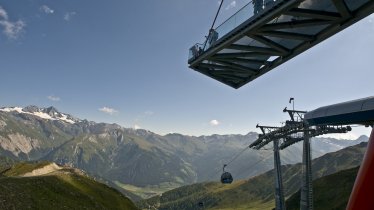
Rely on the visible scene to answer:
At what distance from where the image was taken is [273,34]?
19.0 m

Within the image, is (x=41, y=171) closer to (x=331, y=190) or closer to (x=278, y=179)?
(x=331, y=190)

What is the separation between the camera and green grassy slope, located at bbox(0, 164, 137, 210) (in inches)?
2825

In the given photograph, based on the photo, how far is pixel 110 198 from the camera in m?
112

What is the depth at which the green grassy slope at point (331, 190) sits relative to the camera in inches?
4614

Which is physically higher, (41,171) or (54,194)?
(41,171)

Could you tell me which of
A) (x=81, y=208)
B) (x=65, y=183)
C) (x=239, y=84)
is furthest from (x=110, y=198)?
(x=239, y=84)

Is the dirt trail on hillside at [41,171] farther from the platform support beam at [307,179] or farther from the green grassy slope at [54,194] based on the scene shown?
the platform support beam at [307,179]

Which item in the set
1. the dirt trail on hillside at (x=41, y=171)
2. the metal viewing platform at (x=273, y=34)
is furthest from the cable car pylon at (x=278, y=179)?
the dirt trail on hillside at (x=41, y=171)

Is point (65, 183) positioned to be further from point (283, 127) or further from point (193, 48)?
point (193, 48)

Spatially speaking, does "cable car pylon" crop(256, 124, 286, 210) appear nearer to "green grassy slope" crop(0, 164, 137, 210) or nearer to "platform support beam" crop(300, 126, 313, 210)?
"platform support beam" crop(300, 126, 313, 210)

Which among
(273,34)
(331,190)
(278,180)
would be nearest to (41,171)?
(331,190)

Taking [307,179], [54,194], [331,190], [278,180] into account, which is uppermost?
[54,194]

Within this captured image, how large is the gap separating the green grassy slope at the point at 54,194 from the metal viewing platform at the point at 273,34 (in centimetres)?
5546

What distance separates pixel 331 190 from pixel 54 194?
91.3 m
